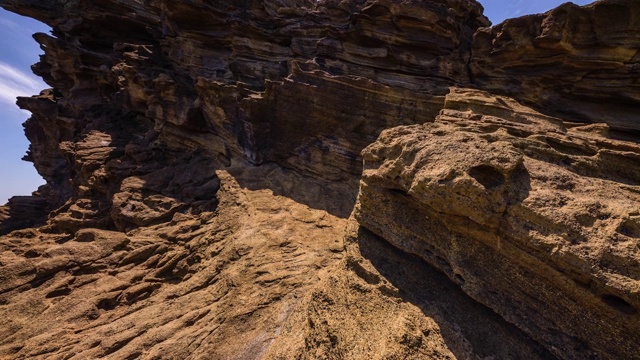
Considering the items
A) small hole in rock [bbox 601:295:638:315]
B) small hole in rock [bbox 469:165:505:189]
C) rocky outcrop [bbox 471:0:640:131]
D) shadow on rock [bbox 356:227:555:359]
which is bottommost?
shadow on rock [bbox 356:227:555:359]

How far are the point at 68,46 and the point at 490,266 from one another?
1735 inches

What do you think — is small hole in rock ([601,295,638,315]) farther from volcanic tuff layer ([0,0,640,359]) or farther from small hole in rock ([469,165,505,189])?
small hole in rock ([469,165,505,189])

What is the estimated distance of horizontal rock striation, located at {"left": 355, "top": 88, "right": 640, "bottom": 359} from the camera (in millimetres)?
7645

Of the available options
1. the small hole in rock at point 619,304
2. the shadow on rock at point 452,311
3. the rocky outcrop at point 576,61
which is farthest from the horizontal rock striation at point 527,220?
the rocky outcrop at point 576,61

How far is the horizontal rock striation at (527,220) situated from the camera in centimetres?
764

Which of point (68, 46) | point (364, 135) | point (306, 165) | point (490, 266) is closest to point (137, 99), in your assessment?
point (68, 46)

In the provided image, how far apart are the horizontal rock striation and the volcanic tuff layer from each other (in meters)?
0.06

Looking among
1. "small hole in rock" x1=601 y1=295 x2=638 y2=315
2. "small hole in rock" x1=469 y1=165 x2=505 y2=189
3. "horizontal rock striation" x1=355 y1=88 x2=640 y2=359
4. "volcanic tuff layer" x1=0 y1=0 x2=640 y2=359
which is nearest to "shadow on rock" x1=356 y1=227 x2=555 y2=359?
"volcanic tuff layer" x1=0 y1=0 x2=640 y2=359

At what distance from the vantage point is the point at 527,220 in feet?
28.3

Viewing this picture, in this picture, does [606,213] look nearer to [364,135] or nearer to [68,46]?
[364,135]

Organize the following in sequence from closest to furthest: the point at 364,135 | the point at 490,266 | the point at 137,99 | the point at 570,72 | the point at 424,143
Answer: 1. the point at 490,266
2. the point at 424,143
3. the point at 570,72
4. the point at 364,135
5. the point at 137,99

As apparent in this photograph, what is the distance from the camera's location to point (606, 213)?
26.3 ft

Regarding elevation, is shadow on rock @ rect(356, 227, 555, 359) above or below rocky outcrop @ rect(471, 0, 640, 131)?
below

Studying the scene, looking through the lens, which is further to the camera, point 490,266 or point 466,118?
point 466,118
